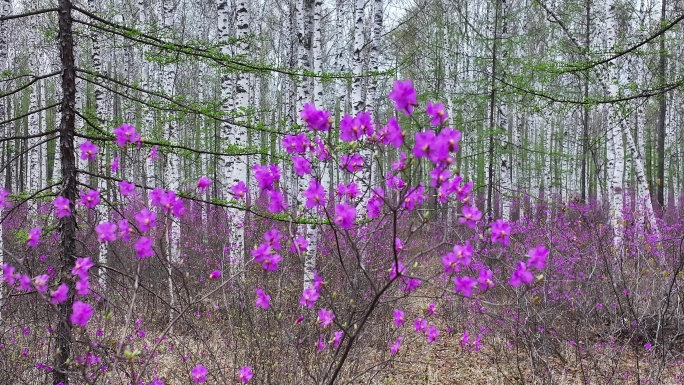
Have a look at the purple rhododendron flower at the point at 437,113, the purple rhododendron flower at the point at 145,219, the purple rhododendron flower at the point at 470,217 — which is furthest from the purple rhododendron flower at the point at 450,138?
the purple rhododendron flower at the point at 145,219

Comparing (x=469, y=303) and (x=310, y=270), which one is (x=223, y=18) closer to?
(x=310, y=270)

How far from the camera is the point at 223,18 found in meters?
7.30

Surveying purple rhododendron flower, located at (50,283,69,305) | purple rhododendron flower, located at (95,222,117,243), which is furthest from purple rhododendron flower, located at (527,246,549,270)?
purple rhododendron flower, located at (50,283,69,305)

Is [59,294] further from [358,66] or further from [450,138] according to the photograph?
[358,66]

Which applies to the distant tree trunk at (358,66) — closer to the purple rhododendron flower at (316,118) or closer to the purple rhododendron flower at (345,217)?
the purple rhododendron flower at (316,118)

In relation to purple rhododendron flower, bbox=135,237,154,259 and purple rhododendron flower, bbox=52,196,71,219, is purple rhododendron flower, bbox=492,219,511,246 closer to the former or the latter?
purple rhododendron flower, bbox=135,237,154,259

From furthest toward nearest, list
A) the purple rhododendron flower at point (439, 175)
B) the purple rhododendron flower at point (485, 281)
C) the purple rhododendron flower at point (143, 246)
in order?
the purple rhododendron flower at point (485, 281) < the purple rhododendron flower at point (143, 246) < the purple rhododendron flower at point (439, 175)

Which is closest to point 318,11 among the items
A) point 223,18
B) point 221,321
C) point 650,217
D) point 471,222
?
point 223,18

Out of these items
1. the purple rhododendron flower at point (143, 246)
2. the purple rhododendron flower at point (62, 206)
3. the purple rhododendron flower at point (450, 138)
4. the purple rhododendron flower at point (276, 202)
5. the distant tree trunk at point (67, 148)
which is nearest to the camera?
the purple rhododendron flower at point (450, 138)

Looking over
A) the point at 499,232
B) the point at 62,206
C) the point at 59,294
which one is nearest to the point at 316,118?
the point at 499,232

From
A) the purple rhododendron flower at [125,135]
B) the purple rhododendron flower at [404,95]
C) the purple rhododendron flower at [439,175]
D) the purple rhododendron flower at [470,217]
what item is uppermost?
the purple rhododendron flower at [404,95]

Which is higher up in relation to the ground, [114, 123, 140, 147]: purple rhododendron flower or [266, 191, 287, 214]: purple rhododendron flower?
[114, 123, 140, 147]: purple rhododendron flower

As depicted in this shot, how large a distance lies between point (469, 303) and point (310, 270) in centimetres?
243

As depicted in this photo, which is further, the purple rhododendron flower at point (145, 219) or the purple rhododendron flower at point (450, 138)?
the purple rhododendron flower at point (145, 219)
